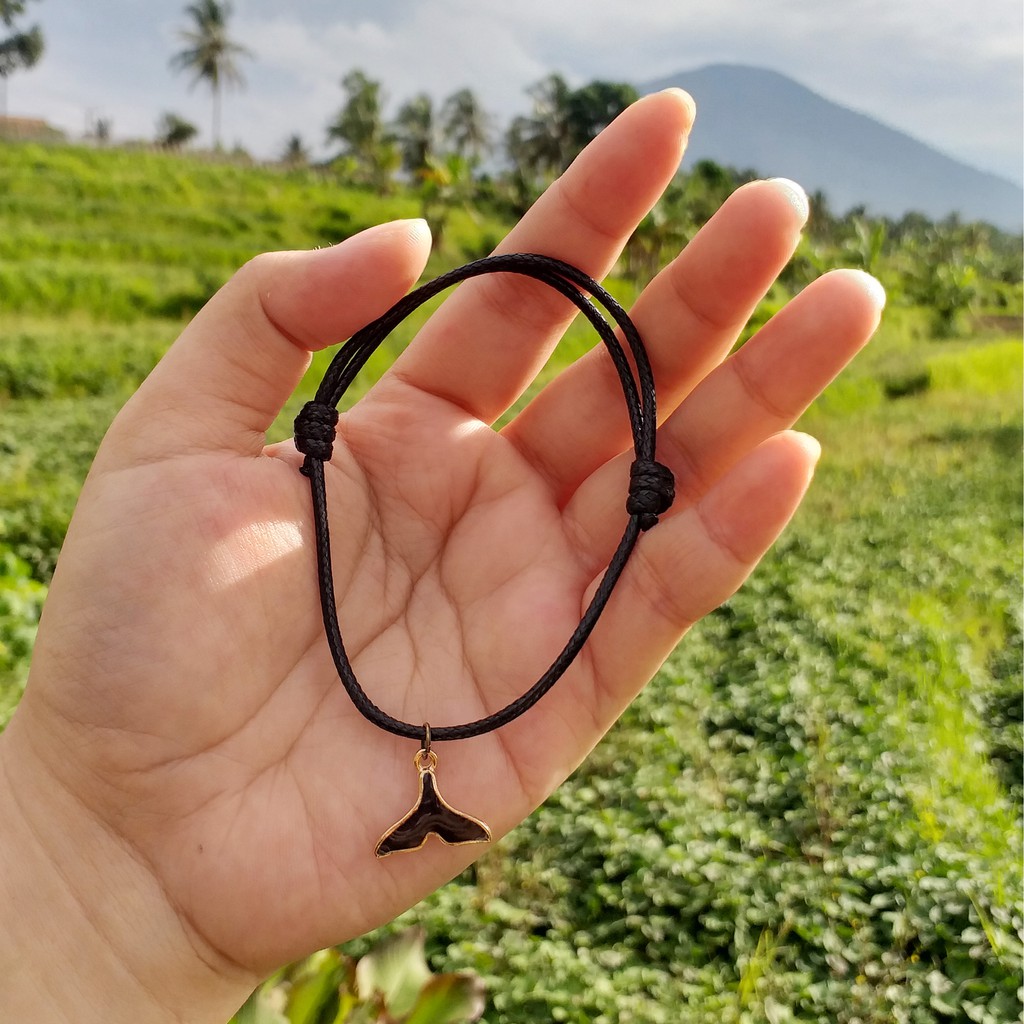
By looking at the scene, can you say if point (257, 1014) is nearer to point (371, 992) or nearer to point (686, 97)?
point (371, 992)

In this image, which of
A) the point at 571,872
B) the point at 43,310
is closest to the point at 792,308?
the point at 571,872

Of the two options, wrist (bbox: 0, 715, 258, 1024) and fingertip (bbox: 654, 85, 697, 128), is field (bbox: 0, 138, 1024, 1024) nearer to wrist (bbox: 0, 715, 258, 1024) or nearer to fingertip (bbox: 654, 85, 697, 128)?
wrist (bbox: 0, 715, 258, 1024)

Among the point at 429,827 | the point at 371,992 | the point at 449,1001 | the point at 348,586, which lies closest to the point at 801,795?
the point at 449,1001

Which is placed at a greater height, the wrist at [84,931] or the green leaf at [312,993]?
the wrist at [84,931]

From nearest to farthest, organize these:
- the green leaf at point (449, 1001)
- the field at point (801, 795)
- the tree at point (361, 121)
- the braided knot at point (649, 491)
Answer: the braided knot at point (649, 491), the green leaf at point (449, 1001), the field at point (801, 795), the tree at point (361, 121)

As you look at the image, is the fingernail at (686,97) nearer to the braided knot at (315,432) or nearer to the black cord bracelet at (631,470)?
the black cord bracelet at (631,470)

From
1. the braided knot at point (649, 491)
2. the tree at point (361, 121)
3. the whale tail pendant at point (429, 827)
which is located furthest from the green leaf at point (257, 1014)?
the tree at point (361, 121)

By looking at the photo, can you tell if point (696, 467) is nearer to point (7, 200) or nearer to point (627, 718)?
point (627, 718)

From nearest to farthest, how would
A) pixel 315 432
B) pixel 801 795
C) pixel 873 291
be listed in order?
pixel 873 291 < pixel 315 432 < pixel 801 795
